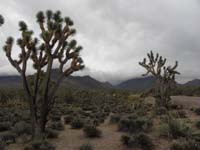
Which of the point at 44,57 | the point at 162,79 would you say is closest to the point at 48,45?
the point at 44,57

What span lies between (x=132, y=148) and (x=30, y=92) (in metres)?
4.98

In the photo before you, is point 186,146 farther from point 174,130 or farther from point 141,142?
point 174,130

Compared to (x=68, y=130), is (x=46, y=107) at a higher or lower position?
higher

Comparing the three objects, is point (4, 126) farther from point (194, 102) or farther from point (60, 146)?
point (194, 102)

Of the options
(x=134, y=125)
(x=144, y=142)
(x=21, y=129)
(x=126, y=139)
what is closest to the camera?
(x=144, y=142)

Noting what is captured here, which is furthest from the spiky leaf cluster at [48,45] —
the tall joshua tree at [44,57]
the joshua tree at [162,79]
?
the joshua tree at [162,79]

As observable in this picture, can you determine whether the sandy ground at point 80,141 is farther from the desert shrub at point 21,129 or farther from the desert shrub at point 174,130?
the desert shrub at point 21,129

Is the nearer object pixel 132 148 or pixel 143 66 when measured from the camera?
pixel 132 148

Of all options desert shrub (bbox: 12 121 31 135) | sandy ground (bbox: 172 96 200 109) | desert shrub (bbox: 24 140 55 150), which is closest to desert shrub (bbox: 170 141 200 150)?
desert shrub (bbox: 24 140 55 150)

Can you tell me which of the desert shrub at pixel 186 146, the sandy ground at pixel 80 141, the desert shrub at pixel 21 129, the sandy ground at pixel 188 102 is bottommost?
the sandy ground at pixel 80 141

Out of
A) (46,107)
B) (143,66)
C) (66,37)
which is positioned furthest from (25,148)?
(143,66)

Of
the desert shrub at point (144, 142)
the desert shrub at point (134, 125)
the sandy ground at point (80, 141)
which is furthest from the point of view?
the desert shrub at point (134, 125)

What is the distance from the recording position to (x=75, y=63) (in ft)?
45.5

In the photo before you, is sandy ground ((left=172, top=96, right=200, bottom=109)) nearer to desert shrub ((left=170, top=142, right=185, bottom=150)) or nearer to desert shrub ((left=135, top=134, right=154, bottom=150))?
desert shrub ((left=135, top=134, right=154, bottom=150))
